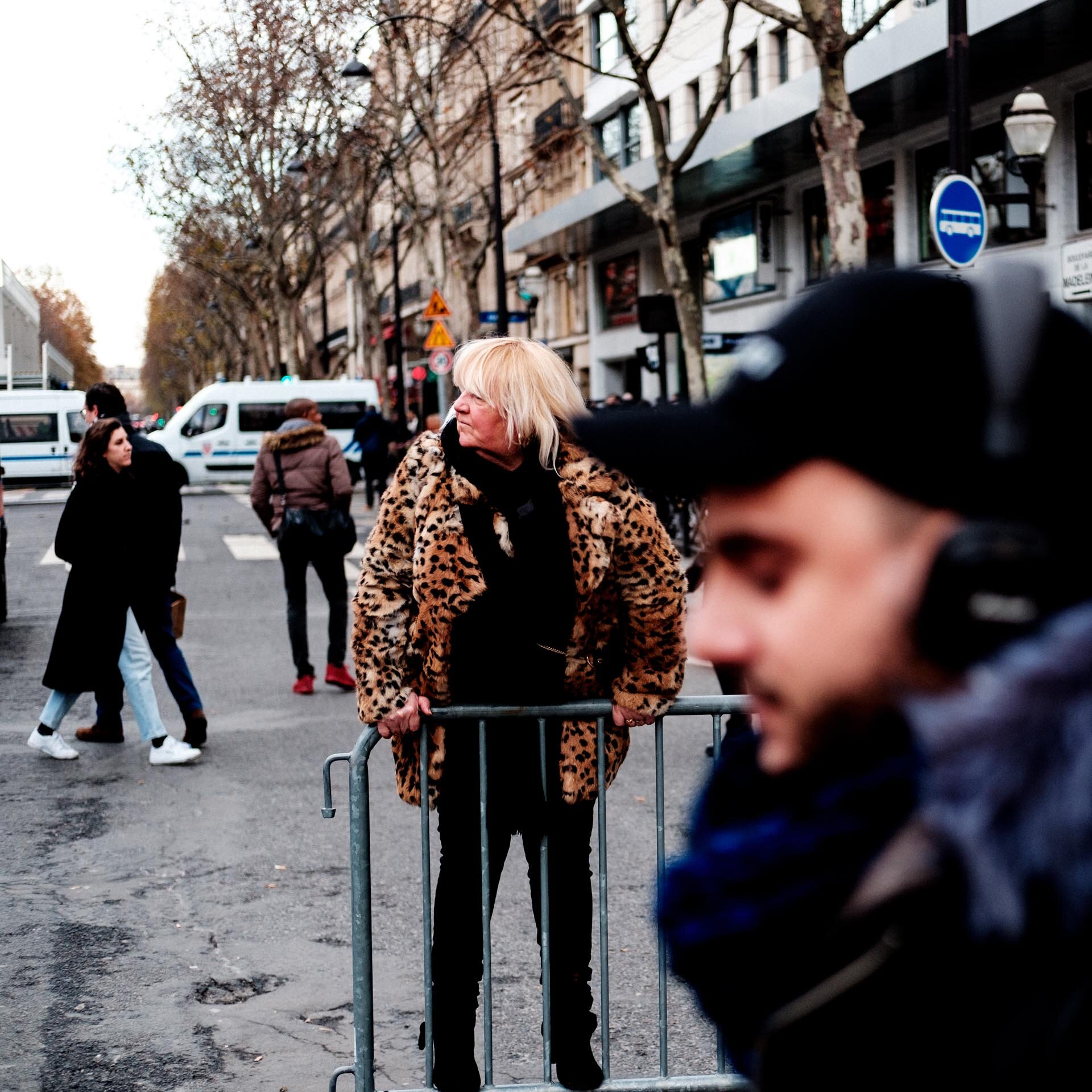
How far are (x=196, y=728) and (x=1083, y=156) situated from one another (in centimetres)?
1492

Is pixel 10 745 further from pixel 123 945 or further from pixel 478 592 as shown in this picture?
pixel 478 592

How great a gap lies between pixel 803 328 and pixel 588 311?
4186 cm

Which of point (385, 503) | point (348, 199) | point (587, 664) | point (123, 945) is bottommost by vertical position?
point (123, 945)

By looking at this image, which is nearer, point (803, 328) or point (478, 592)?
point (803, 328)

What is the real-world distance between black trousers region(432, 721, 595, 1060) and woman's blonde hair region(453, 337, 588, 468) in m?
0.67

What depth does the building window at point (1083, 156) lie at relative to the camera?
19.4 meters

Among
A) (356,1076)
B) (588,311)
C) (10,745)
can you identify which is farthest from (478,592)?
(588,311)

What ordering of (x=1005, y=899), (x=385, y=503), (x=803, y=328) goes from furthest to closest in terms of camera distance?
(x=385, y=503) < (x=803, y=328) < (x=1005, y=899)

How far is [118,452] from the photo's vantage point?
8094 millimetres

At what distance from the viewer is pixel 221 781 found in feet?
25.7

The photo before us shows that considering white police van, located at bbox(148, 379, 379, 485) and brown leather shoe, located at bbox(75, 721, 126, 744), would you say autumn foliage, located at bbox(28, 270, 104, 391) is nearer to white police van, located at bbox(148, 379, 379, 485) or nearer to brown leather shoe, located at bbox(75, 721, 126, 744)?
white police van, located at bbox(148, 379, 379, 485)

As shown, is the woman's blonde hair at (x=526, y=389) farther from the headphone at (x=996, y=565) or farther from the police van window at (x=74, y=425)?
the police van window at (x=74, y=425)

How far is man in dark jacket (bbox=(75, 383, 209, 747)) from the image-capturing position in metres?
8.21

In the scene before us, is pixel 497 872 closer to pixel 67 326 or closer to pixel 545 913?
pixel 545 913
